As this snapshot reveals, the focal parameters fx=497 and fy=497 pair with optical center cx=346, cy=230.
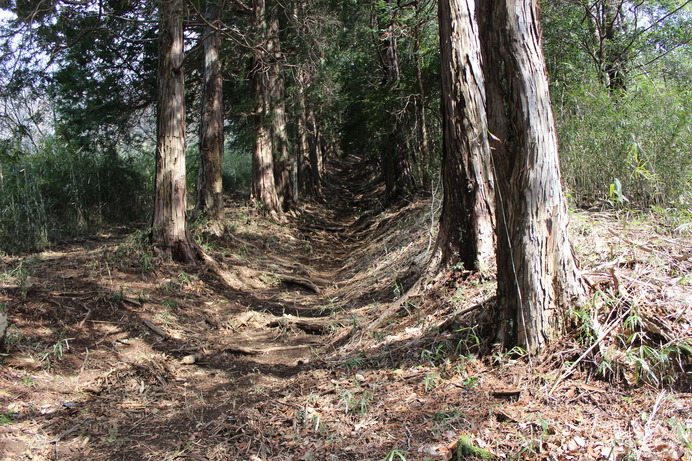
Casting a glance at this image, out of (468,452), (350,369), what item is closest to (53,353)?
(350,369)

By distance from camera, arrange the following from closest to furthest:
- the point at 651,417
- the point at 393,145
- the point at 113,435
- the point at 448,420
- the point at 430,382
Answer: the point at 651,417 < the point at 448,420 < the point at 113,435 < the point at 430,382 < the point at 393,145

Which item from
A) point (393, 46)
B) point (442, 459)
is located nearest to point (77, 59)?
point (393, 46)

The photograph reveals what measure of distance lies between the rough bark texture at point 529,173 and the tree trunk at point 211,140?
833cm

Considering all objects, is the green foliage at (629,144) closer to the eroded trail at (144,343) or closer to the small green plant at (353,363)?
the small green plant at (353,363)

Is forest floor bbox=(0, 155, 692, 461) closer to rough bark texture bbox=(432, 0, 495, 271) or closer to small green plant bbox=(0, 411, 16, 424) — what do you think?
small green plant bbox=(0, 411, 16, 424)

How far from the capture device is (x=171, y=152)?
26.4 feet

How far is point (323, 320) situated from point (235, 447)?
3.31 metres

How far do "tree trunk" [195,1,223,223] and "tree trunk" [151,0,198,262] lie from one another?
9.49ft

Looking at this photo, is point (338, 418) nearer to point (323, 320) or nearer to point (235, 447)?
point (235, 447)

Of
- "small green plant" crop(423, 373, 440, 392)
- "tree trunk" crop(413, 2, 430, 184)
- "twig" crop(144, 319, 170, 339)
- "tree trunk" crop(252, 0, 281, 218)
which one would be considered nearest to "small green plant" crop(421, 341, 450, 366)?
"small green plant" crop(423, 373, 440, 392)

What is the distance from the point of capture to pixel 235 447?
3473 millimetres

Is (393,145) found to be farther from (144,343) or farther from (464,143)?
(144,343)

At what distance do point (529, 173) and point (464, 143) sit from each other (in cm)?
198

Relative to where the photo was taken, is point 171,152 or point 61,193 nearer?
point 171,152
